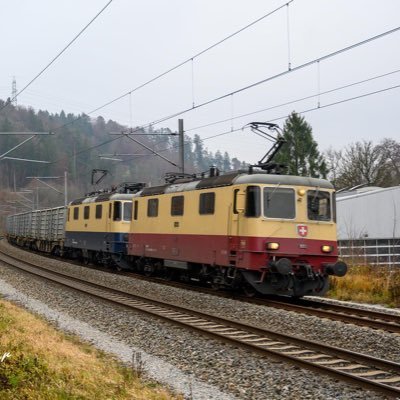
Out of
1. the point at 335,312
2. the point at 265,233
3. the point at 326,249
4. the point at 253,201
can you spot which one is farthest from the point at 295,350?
the point at 326,249

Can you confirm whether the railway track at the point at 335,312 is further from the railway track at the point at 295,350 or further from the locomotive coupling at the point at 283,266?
the railway track at the point at 295,350

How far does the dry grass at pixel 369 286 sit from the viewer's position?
1472cm

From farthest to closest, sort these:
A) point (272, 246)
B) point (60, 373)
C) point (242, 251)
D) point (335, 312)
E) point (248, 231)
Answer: point (242, 251), point (248, 231), point (272, 246), point (335, 312), point (60, 373)

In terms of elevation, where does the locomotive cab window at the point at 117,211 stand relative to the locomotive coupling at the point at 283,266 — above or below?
above

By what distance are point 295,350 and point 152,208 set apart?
11653 mm

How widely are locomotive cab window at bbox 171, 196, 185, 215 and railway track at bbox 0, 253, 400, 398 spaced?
4.74m

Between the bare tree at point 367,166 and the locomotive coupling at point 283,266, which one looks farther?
the bare tree at point 367,166

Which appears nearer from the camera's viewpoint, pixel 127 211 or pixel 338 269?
pixel 338 269

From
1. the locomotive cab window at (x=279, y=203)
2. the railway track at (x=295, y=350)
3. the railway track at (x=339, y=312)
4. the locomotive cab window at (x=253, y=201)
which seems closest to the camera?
the railway track at (x=295, y=350)

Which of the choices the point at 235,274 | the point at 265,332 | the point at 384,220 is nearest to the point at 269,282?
the point at 235,274

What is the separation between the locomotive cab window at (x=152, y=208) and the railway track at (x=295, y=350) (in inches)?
255

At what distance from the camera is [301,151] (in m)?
57.1

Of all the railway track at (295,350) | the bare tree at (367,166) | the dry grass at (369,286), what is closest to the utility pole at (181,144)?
the dry grass at (369,286)

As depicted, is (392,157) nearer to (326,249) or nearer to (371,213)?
(371,213)
